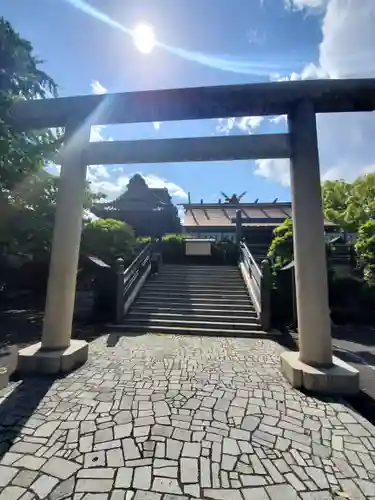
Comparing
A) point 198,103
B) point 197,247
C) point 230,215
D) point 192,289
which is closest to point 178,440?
point 198,103

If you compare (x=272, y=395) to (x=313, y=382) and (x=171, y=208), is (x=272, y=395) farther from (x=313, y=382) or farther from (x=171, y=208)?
(x=171, y=208)

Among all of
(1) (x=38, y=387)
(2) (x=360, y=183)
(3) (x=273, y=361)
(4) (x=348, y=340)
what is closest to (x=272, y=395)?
(3) (x=273, y=361)

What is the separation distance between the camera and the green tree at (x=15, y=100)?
7.23 m

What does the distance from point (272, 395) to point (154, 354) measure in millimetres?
2742

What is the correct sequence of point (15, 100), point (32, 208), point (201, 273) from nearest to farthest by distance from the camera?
point (15, 100)
point (32, 208)
point (201, 273)

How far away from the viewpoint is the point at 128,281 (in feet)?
34.5

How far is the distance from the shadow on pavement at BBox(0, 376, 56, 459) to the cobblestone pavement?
0.6 inches

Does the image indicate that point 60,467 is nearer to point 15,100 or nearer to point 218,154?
point 218,154

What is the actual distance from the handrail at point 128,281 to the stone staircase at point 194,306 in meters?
0.26

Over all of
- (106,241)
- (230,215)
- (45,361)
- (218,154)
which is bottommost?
(45,361)

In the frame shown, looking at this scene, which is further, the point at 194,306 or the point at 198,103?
the point at 194,306

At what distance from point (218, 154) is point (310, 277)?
2625 millimetres

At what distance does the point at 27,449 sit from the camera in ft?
8.63

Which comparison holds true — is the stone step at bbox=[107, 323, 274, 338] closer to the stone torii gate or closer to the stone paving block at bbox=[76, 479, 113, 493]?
the stone torii gate
